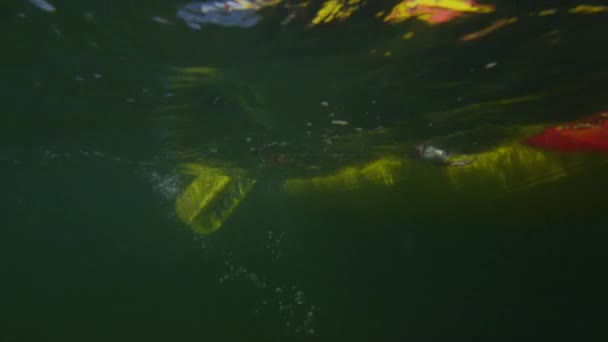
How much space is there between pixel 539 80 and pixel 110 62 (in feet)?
35.8

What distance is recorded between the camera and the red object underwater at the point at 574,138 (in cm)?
1277

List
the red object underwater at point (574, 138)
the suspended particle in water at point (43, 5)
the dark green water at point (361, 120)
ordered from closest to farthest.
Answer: the suspended particle in water at point (43, 5)
the dark green water at point (361, 120)
the red object underwater at point (574, 138)

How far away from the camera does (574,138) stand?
1326cm

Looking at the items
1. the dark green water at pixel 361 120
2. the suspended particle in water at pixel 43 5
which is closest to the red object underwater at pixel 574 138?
the dark green water at pixel 361 120

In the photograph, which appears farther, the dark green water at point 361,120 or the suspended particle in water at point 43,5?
the dark green water at point 361,120

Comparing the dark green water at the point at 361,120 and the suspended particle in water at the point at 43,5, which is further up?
the suspended particle in water at the point at 43,5

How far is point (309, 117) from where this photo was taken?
12.2 meters

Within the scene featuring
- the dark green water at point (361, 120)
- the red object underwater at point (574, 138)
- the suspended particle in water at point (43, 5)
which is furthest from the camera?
the red object underwater at point (574, 138)

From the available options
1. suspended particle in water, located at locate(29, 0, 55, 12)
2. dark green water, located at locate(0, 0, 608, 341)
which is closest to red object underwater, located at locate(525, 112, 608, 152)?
dark green water, located at locate(0, 0, 608, 341)

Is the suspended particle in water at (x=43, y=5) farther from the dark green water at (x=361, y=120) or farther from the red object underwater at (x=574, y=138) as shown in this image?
the red object underwater at (x=574, y=138)

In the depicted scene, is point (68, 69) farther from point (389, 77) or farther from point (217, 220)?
point (217, 220)

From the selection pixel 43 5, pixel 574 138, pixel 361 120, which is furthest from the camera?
pixel 574 138

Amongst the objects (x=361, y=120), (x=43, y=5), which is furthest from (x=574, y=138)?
(x=43, y=5)

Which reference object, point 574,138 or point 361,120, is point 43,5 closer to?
point 361,120
